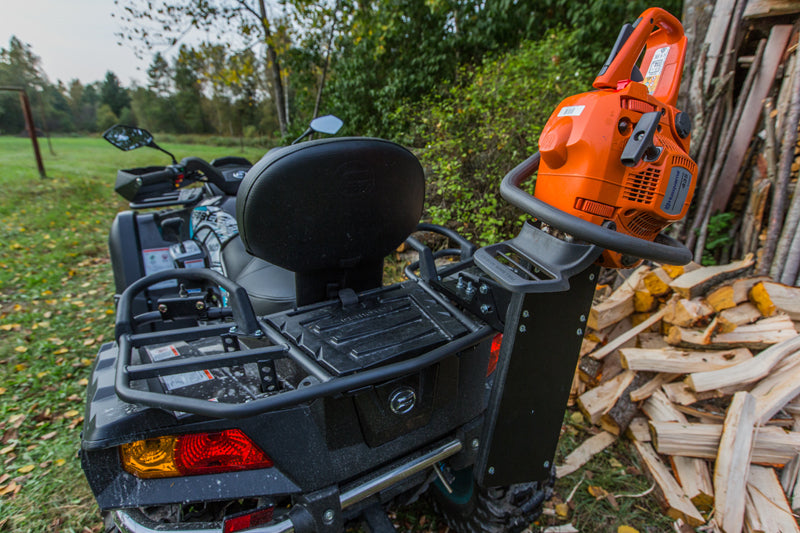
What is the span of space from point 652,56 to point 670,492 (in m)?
1.98

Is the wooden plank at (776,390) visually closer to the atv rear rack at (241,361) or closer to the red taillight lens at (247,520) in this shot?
the atv rear rack at (241,361)

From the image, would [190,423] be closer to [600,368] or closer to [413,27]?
[600,368]

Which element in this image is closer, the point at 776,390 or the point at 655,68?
the point at 655,68

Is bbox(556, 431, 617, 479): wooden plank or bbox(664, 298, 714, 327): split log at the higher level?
bbox(664, 298, 714, 327): split log

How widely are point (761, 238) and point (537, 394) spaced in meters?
2.41

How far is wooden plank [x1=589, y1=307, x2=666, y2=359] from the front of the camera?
247 cm

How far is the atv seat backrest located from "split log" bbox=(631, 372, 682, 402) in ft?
5.78

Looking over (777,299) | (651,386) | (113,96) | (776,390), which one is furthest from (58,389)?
Result: (113,96)

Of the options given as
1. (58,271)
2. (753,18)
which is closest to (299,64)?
(58,271)

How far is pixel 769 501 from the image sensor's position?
1.78m

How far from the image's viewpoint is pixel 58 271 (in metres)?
4.71

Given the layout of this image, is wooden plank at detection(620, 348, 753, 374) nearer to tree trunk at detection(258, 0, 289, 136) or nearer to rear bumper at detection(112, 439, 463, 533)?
rear bumper at detection(112, 439, 463, 533)

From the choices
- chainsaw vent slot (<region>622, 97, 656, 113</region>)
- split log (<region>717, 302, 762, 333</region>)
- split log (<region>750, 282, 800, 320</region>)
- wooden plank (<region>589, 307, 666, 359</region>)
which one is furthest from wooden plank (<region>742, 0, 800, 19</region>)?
chainsaw vent slot (<region>622, 97, 656, 113</region>)

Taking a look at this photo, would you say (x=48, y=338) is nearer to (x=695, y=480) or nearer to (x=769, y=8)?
(x=695, y=480)
